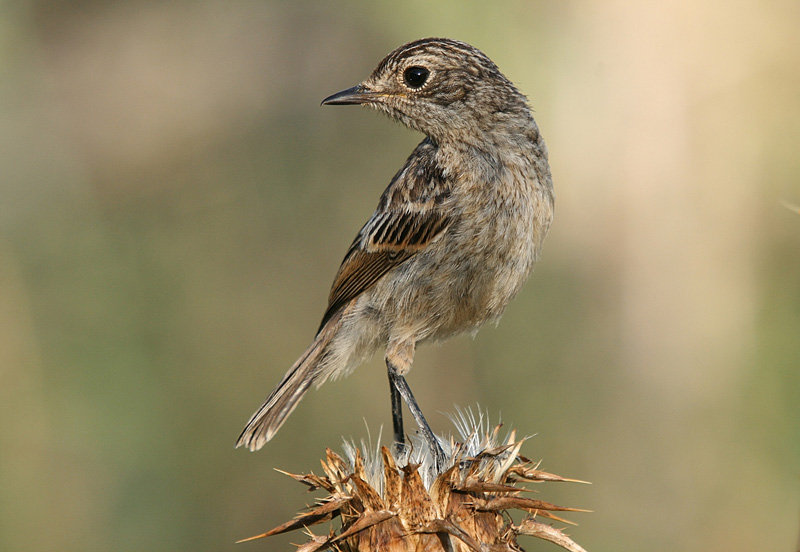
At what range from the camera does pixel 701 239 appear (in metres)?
7.14

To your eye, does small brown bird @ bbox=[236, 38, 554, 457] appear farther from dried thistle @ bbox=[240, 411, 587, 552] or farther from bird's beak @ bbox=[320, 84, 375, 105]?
dried thistle @ bbox=[240, 411, 587, 552]

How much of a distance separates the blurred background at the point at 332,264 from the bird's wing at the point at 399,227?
7.03 feet

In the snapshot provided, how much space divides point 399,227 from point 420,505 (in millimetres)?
1588

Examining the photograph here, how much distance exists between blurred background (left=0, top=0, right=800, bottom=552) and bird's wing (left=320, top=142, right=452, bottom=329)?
7.03ft

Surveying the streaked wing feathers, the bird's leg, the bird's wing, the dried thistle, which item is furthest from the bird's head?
the dried thistle

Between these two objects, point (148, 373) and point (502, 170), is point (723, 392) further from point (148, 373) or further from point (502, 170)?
point (148, 373)

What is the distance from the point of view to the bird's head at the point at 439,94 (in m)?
4.12

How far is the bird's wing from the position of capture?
400cm

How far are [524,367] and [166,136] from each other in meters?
3.69

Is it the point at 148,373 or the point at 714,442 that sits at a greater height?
the point at 714,442

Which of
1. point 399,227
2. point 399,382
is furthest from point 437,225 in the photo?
point 399,382

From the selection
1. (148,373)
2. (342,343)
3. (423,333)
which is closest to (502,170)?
(423,333)

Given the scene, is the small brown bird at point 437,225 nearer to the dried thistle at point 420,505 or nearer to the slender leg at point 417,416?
the slender leg at point 417,416

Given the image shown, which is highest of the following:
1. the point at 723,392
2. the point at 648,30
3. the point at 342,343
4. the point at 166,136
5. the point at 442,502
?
the point at 648,30
